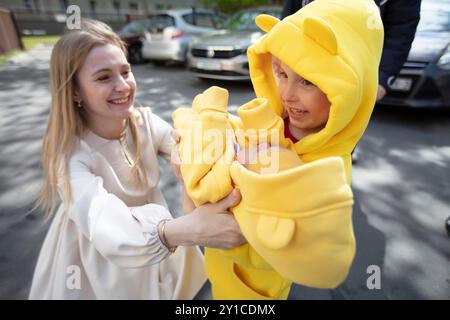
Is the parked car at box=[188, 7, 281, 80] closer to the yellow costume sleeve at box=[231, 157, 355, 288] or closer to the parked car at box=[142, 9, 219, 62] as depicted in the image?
the parked car at box=[142, 9, 219, 62]

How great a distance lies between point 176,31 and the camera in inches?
278

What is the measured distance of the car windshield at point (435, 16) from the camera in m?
3.94

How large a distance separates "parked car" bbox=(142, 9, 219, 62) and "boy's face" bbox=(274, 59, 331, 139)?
482cm

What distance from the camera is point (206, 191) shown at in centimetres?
77

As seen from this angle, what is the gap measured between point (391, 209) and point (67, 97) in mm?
2525

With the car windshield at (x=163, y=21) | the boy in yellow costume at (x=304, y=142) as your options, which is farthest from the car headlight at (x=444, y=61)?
the car windshield at (x=163, y=21)

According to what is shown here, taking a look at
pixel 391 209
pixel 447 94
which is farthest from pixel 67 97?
pixel 447 94

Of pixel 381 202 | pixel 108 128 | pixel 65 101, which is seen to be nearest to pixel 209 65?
pixel 381 202

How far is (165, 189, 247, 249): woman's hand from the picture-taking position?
0.83 m

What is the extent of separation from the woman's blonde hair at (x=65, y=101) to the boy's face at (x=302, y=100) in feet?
2.88

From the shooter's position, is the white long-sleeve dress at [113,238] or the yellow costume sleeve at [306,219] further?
the white long-sleeve dress at [113,238]

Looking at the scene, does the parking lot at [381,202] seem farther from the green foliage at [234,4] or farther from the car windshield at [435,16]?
the green foliage at [234,4]
